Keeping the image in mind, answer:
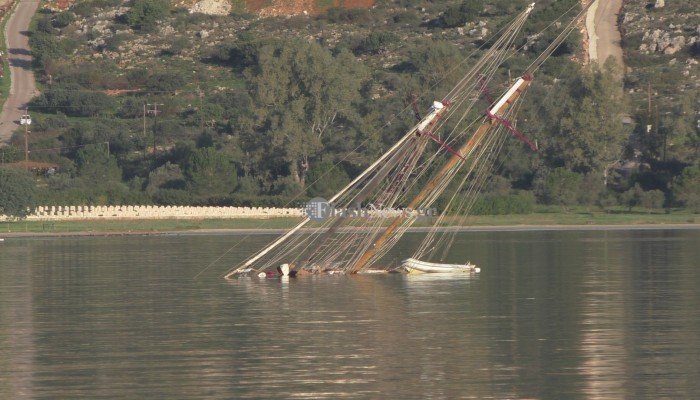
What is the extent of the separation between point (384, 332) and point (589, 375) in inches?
325

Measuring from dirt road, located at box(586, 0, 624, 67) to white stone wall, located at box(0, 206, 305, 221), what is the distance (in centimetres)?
5913

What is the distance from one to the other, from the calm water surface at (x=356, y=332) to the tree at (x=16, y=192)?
35801 millimetres

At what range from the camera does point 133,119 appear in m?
148

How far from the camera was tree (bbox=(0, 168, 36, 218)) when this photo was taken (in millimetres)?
96562

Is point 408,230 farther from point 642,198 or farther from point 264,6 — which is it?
point 264,6

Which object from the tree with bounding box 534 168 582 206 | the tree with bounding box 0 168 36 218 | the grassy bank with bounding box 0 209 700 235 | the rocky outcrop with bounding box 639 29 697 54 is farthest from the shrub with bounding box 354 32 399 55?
the tree with bounding box 0 168 36 218

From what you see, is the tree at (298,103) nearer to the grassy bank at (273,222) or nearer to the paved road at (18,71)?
the grassy bank at (273,222)

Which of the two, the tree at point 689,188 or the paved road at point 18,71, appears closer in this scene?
the tree at point 689,188

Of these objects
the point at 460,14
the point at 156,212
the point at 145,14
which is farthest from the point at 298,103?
the point at 145,14

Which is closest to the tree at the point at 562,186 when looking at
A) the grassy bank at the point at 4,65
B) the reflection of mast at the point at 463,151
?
the reflection of mast at the point at 463,151

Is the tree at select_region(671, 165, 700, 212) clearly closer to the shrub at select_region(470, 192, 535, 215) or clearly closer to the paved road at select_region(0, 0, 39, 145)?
the shrub at select_region(470, 192, 535, 215)

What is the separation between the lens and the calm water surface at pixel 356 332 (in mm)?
27922

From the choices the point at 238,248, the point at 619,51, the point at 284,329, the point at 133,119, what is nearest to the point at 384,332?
the point at 284,329

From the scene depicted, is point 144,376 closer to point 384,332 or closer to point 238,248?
point 384,332
